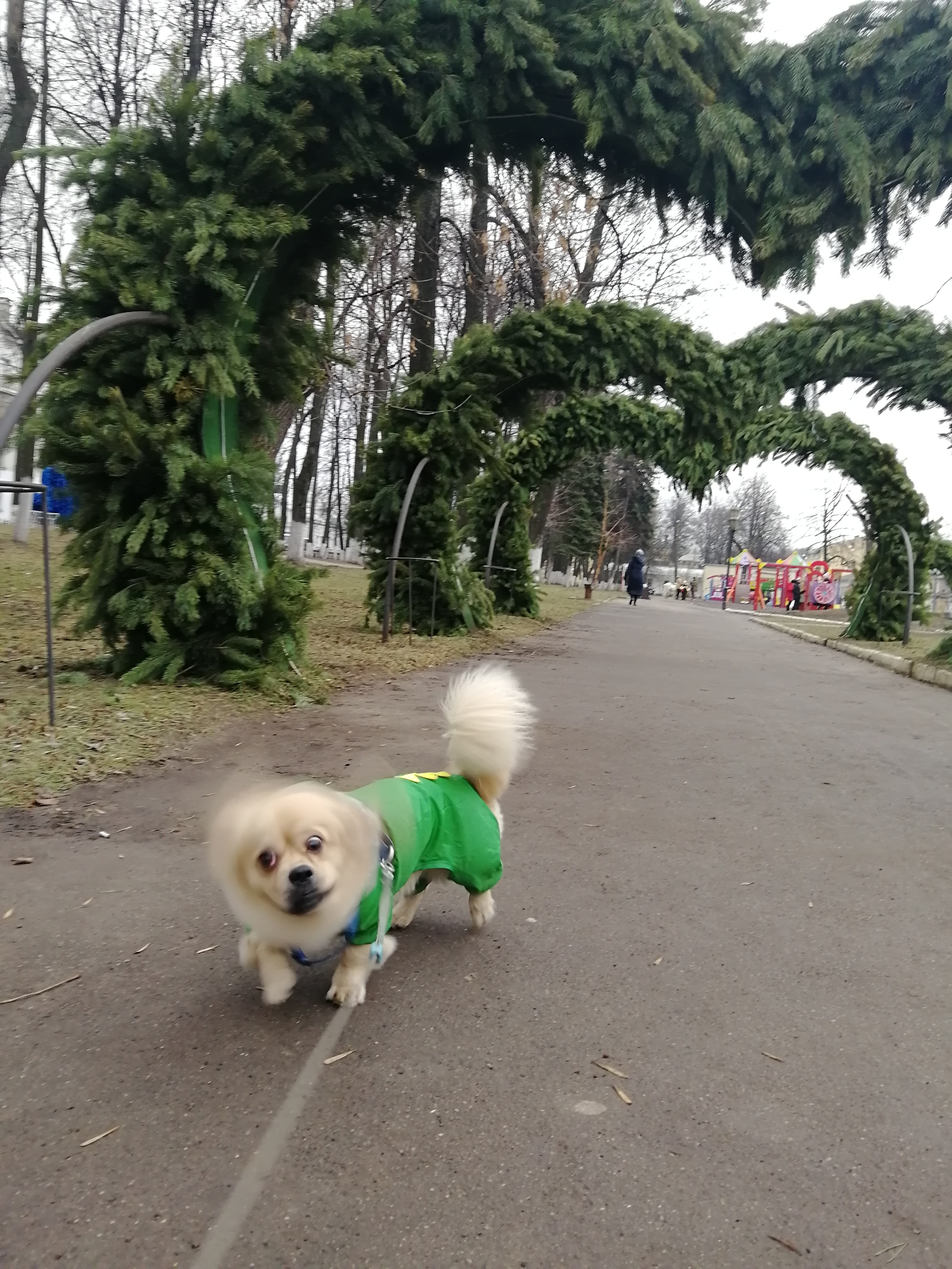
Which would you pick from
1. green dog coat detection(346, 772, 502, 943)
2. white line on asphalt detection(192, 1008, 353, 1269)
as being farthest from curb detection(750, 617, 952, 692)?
white line on asphalt detection(192, 1008, 353, 1269)

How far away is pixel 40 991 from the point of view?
306cm

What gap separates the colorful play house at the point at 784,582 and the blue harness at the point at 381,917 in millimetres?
52176

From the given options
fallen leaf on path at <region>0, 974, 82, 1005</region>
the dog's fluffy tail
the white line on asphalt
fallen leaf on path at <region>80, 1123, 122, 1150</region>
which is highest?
the dog's fluffy tail

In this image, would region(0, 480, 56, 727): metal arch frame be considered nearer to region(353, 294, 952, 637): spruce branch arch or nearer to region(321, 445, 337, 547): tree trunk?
region(353, 294, 952, 637): spruce branch arch

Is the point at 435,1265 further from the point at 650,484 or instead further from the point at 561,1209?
the point at 650,484

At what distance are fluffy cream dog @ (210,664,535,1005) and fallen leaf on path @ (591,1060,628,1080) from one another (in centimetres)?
73

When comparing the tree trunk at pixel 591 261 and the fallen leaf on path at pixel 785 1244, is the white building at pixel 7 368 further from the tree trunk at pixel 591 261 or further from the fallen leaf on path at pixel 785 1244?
the tree trunk at pixel 591 261

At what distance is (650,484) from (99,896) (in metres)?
68.8

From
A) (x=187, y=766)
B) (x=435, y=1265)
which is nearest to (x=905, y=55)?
(x=187, y=766)

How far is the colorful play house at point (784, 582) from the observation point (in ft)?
186

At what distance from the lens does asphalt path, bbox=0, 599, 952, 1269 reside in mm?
2100

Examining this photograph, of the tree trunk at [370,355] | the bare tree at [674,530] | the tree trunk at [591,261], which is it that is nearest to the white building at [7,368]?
the tree trunk at [370,355]

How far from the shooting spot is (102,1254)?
1.95m

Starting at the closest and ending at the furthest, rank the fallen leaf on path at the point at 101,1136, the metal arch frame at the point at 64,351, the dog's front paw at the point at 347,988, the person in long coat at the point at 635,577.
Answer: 1. the fallen leaf on path at the point at 101,1136
2. the dog's front paw at the point at 347,988
3. the metal arch frame at the point at 64,351
4. the person in long coat at the point at 635,577
